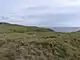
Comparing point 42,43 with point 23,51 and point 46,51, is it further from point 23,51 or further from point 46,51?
point 23,51

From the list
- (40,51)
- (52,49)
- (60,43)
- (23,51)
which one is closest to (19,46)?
(23,51)

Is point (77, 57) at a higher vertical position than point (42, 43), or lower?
lower

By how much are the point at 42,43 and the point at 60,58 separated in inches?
52.5

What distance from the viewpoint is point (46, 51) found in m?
11.9

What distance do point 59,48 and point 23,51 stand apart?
239cm

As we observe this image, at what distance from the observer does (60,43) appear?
13.0m

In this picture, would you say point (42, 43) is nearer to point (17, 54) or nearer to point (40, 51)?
point (40, 51)

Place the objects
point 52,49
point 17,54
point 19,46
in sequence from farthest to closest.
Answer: point 52,49 → point 19,46 → point 17,54

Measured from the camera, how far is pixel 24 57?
1066 cm

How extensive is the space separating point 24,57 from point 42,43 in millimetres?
2067

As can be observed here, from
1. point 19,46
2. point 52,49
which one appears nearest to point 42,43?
point 52,49

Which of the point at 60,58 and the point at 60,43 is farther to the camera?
the point at 60,43

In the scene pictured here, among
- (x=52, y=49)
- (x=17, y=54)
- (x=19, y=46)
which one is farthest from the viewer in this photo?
(x=52, y=49)

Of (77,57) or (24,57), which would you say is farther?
(77,57)
